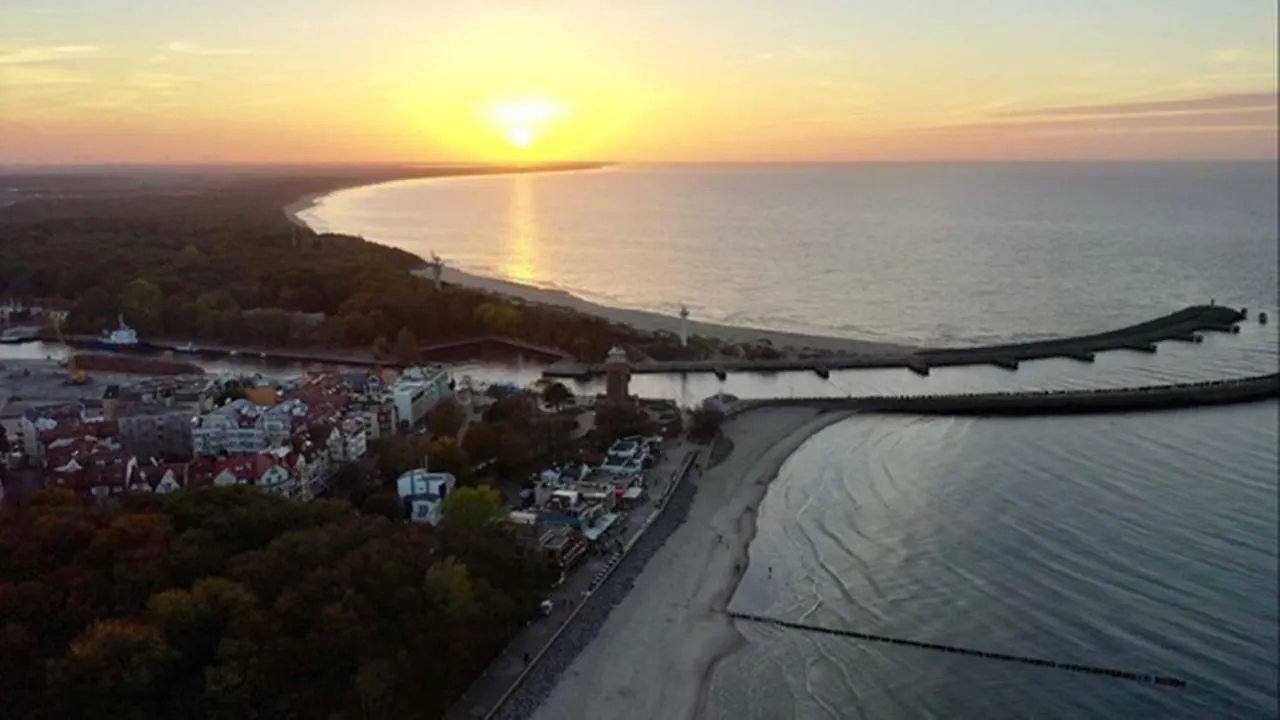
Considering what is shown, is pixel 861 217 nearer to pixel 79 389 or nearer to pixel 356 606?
pixel 79 389

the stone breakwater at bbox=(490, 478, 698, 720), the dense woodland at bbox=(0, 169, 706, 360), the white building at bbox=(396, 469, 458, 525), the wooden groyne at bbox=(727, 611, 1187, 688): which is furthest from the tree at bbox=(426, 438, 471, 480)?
the dense woodland at bbox=(0, 169, 706, 360)

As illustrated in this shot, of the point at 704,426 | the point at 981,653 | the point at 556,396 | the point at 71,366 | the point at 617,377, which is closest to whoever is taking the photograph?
the point at 981,653

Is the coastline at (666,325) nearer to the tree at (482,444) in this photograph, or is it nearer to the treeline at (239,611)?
the tree at (482,444)

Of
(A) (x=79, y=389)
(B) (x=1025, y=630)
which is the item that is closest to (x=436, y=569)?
(B) (x=1025, y=630)

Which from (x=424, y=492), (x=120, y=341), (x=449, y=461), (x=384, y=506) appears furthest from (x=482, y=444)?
(x=120, y=341)

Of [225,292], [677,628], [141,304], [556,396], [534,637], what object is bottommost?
[677,628]

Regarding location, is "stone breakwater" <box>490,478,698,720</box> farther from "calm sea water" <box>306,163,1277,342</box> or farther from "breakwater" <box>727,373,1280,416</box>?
"calm sea water" <box>306,163,1277,342</box>

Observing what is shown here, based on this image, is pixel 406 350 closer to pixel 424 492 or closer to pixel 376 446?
pixel 376 446
